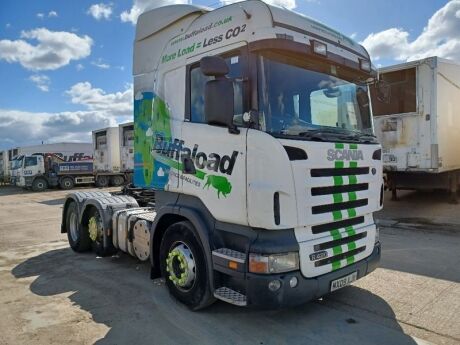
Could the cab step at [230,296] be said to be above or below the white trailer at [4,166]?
below

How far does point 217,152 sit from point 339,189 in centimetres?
124

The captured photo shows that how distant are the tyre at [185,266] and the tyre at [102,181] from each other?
2422 centimetres

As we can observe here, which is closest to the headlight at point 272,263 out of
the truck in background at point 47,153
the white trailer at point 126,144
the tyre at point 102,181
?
the white trailer at point 126,144

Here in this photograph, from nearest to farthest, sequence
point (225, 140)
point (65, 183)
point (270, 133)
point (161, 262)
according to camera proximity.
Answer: point (270, 133) < point (225, 140) < point (161, 262) < point (65, 183)

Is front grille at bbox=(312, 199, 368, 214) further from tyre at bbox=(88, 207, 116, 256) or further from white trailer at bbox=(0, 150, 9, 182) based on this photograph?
white trailer at bbox=(0, 150, 9, 182)

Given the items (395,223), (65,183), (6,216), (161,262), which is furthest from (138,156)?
(65,183)

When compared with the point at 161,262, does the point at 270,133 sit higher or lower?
higher

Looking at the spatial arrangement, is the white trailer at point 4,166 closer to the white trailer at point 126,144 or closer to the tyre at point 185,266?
the white trailer at point 126,144

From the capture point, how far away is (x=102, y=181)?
2756cm

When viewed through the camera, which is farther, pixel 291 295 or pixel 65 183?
pixel 65 183

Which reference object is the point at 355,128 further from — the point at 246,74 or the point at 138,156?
the point at 138,156

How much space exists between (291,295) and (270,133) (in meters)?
1.43

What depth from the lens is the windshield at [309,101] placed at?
3557 mm

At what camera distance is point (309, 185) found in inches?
140
